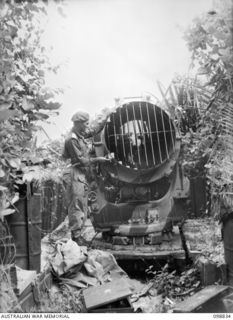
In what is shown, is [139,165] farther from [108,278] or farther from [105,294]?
[105,294]

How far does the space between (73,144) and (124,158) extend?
2.28 ft

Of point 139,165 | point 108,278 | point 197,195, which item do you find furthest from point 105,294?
point 197,195

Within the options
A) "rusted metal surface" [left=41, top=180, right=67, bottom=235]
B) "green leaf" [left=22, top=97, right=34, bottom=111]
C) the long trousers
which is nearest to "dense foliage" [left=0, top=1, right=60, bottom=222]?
"green leaf" [left=22, top=97, right=34, bottom=111]

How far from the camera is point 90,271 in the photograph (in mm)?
3986

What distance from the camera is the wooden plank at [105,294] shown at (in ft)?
10.8

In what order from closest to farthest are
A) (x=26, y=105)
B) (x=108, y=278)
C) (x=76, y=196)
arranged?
1. (x=26, y=105)
2. (x=108, y=278)
3. (x=76, y=196)

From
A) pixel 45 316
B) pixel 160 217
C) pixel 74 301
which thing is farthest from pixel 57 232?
pixel 45 316

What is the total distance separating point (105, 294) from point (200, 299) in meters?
0.75

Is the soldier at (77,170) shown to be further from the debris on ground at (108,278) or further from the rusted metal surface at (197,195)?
the rusted metal surface at (197,195)

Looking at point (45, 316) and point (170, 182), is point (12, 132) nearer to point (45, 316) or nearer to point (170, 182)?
point (45, 316)

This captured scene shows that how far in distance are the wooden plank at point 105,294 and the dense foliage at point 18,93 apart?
1027mm

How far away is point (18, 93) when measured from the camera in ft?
11.4

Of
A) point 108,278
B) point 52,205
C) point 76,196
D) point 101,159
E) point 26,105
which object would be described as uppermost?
point 26,105

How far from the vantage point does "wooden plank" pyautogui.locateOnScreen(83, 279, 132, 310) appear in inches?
130
